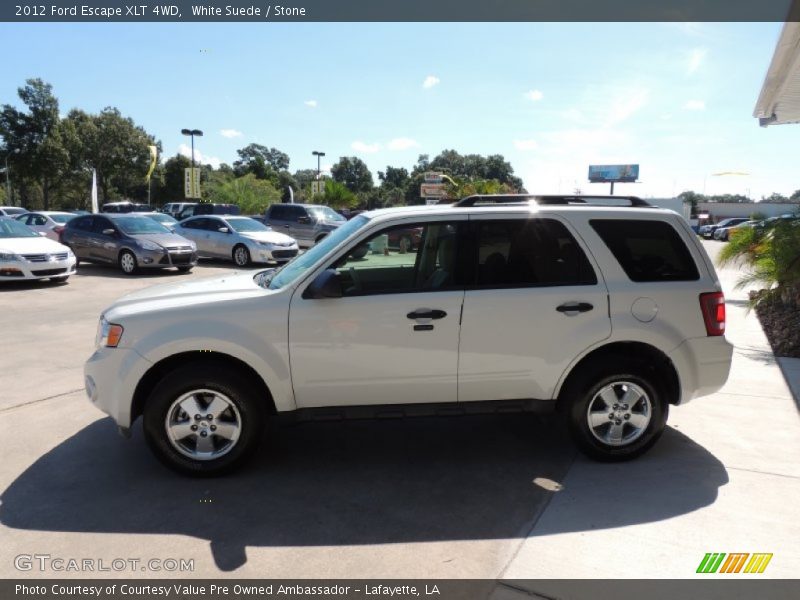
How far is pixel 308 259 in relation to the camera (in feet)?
14.2

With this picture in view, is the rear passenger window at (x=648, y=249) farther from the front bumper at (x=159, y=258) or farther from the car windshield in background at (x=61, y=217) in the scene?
the car windshield in background at (x=61, y=217)

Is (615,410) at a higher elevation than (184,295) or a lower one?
lower

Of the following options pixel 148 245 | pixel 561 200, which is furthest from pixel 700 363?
pixel 148 245

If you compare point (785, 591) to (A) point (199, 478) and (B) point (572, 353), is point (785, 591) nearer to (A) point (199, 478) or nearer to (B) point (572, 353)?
(B) point (572, 353)

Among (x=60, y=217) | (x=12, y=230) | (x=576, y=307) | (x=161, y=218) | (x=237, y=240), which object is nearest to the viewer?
(x=576, y=307)

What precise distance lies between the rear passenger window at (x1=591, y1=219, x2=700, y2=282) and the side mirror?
1.90m

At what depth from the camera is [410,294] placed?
3.93 meters

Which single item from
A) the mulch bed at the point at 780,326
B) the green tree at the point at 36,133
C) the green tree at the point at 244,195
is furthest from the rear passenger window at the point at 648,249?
the green tree at the point at 36,133

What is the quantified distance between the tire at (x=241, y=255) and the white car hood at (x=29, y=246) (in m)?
5.12

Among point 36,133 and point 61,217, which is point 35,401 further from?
point 36,133

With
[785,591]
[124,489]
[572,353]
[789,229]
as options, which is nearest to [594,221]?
[572,353]

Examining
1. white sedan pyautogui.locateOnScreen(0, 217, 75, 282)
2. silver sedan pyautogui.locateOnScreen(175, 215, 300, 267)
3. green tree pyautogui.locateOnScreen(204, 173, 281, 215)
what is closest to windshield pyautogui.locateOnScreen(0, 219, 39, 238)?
white sedan pyautogui.locateOnScreen(0, 217, 75, 282)

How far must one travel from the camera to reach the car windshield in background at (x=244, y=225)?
57.7 feet

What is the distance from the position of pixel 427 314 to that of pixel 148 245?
41.5ft
